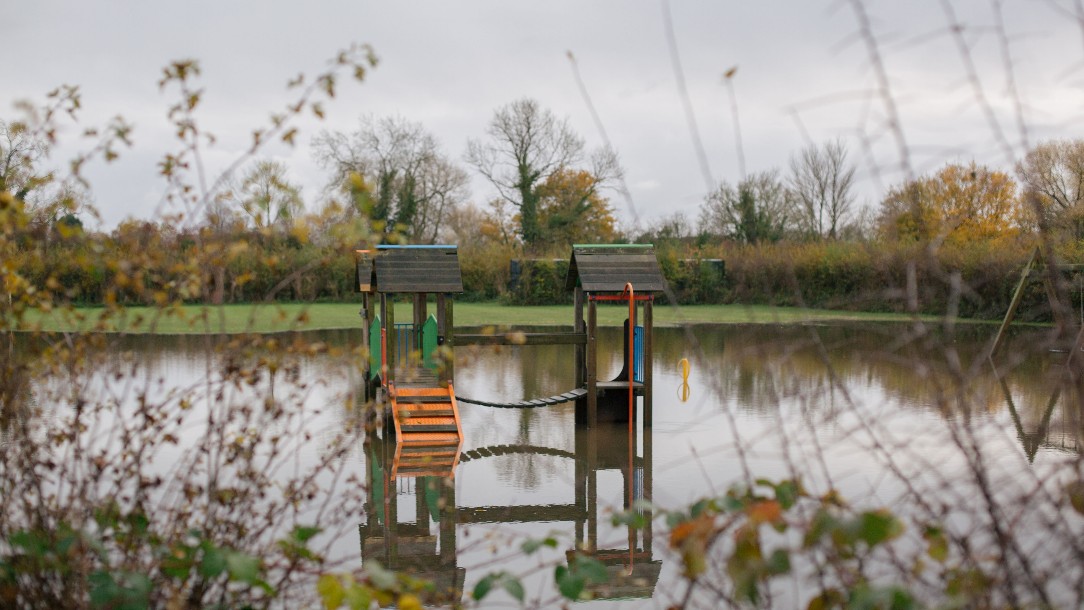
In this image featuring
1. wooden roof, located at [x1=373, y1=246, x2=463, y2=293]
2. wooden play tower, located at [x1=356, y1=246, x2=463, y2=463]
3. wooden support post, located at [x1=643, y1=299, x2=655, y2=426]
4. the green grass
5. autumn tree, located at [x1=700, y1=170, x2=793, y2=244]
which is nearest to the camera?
wooden play tower, located at [x1=356, y1=246, x2=463, y2=463]

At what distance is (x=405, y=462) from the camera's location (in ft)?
29.1

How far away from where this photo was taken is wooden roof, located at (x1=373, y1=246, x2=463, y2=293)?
10320mm

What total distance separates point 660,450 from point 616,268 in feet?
7.64

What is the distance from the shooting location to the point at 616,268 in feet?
36.1

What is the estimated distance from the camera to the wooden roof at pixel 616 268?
10.7m

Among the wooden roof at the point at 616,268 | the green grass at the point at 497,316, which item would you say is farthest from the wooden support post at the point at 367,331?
the green grass at the point at 497,316

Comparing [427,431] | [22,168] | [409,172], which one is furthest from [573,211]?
[22,168]

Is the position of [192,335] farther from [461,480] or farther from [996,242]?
[996,242]

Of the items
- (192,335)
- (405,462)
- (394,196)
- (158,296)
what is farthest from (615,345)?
(394,196)

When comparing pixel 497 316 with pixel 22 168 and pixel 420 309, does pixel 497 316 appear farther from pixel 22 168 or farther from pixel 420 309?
pixel 22 168

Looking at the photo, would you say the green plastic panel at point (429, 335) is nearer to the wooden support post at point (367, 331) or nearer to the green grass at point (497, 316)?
the wooden support post at point (367, 331)

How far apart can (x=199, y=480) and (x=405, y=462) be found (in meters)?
2.35

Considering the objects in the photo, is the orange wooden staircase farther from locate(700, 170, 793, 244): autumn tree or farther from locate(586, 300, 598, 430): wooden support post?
locate(700, 170, 793, 244): autumn tree

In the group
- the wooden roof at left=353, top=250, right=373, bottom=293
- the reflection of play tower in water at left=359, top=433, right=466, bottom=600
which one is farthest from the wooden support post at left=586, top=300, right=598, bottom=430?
the wooden roof at left=353, top=250, right=373, bottom=293
